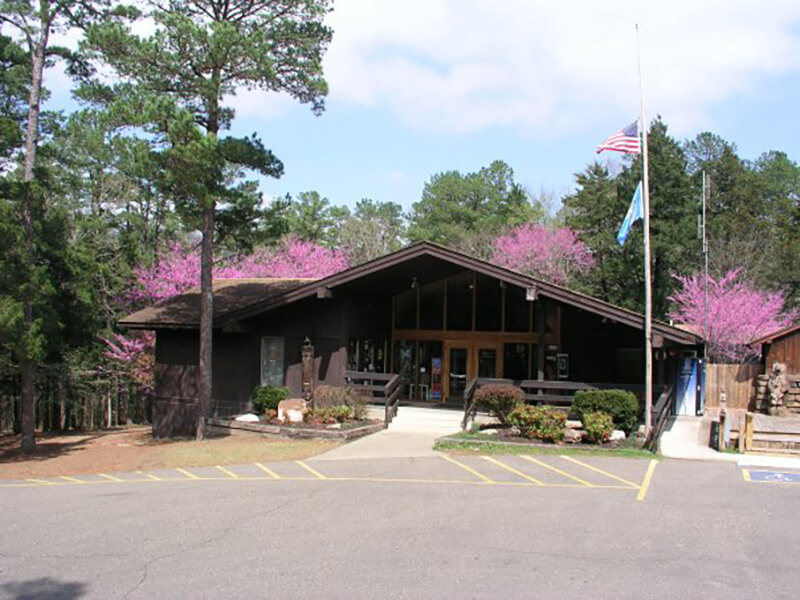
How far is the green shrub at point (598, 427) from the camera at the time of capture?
48.0 feet

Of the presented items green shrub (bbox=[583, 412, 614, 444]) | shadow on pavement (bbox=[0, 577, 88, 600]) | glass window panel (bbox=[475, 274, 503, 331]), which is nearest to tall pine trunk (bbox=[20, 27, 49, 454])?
shadow on pavement (bbox=[0, 577, 88, 600])

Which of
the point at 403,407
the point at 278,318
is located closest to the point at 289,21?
the point at 278,318

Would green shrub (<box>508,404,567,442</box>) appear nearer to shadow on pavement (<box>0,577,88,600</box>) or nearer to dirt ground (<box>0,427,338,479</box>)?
dirt ground (<box>0,427,338,479</box>)

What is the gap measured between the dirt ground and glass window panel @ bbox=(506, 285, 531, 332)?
8000 millimetres

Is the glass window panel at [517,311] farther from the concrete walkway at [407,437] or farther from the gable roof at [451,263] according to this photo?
the concrete walkway at [407,437]

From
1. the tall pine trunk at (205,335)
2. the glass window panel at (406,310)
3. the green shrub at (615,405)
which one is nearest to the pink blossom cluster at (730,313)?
the glass window panel at (406,310)

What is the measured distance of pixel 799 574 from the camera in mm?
6629

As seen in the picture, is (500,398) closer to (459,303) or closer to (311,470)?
(311,470)

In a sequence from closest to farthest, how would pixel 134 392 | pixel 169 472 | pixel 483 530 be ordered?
1. pixel 483 530
2. pixel 169 472
3. pixel 134 392

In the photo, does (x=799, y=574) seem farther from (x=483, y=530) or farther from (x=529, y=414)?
(x=529, y=414)

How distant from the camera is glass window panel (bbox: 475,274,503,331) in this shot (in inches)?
844

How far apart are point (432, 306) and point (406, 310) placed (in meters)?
0.97

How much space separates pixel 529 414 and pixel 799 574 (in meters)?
8.64

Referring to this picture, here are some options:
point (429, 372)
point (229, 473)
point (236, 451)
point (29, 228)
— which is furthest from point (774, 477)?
point (29, 228)
